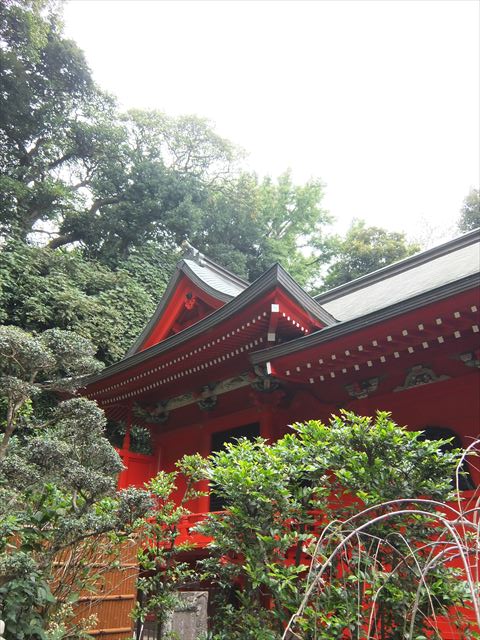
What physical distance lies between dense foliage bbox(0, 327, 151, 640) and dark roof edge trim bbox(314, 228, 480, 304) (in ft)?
26.8

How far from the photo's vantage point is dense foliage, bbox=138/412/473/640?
120 inches

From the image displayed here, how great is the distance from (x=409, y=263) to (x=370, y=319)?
7.40 metres

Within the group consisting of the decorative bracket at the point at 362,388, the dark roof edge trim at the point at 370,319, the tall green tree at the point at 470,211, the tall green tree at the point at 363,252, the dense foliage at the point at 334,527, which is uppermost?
the tall green tree at the point at 470,211

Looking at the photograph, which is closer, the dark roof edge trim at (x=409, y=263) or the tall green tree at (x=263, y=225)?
the dark roof edge trim at (x=409, y=263)

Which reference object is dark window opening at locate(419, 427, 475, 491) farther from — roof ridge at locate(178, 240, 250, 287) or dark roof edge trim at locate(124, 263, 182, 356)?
roof ridge at locate(178, 240, 250, 287)

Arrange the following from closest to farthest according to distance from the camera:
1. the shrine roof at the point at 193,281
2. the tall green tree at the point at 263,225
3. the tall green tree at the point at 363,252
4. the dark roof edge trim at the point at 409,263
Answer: the shrine roof at the point at 193,281 → the dark roof edge trim at the point at 409,263 → the tall green tree at the point at 263,225 → the tall green tree at the point at 363,252

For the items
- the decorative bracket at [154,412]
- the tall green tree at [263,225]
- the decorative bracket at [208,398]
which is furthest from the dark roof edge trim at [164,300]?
the tall green tree at [263,225]

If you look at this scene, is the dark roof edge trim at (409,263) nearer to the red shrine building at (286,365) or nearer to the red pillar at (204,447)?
the red shrine building at (286,365)

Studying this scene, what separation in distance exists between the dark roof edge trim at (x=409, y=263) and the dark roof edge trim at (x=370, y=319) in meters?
6.76

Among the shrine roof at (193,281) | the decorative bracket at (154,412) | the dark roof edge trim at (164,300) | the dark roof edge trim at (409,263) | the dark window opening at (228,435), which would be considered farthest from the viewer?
the dark roof edge trim at (409,263)

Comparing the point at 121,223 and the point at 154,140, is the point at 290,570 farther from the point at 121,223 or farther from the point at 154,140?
the point at 154,140

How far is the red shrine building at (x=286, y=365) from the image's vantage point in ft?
17.4

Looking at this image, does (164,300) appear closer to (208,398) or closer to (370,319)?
(208,398)

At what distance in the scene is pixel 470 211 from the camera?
83.8ft
